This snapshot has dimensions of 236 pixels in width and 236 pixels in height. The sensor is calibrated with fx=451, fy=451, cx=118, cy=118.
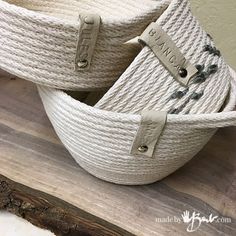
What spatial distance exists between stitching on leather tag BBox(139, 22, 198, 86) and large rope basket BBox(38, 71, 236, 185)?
0.20 ft

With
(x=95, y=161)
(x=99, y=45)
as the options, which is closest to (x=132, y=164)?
(x=95, y=161)

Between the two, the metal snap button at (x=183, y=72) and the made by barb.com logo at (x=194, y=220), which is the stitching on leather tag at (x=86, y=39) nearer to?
the metal snap button at (x=183, y=72)

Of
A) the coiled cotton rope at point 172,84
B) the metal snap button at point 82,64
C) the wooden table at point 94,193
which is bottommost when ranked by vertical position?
the wooden table at point 94,193

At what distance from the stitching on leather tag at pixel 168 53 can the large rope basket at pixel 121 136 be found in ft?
0.20

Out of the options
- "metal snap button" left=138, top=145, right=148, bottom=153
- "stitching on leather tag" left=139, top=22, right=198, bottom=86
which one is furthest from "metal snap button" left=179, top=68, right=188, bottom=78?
"metal snap button" left=138, top=145, right=148, bottom=153

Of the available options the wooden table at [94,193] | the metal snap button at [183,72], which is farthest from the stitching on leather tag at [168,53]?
the wooden table at [94,193]

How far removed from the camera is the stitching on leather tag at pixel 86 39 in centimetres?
54

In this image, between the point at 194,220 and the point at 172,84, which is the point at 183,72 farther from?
the point at 194,220

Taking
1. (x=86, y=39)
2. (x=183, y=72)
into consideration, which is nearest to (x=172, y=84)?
(x=183, y=72)

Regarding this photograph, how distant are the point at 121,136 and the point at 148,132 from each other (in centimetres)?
3

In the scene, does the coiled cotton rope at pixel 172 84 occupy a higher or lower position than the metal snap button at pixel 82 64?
higher

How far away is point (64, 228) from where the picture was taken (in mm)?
612

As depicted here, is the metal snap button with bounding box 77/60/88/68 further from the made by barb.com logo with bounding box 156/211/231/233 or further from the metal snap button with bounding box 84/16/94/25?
the made by barb.com logo with bounding box 156/211/231/233

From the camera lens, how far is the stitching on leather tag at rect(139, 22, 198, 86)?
0.55 m
